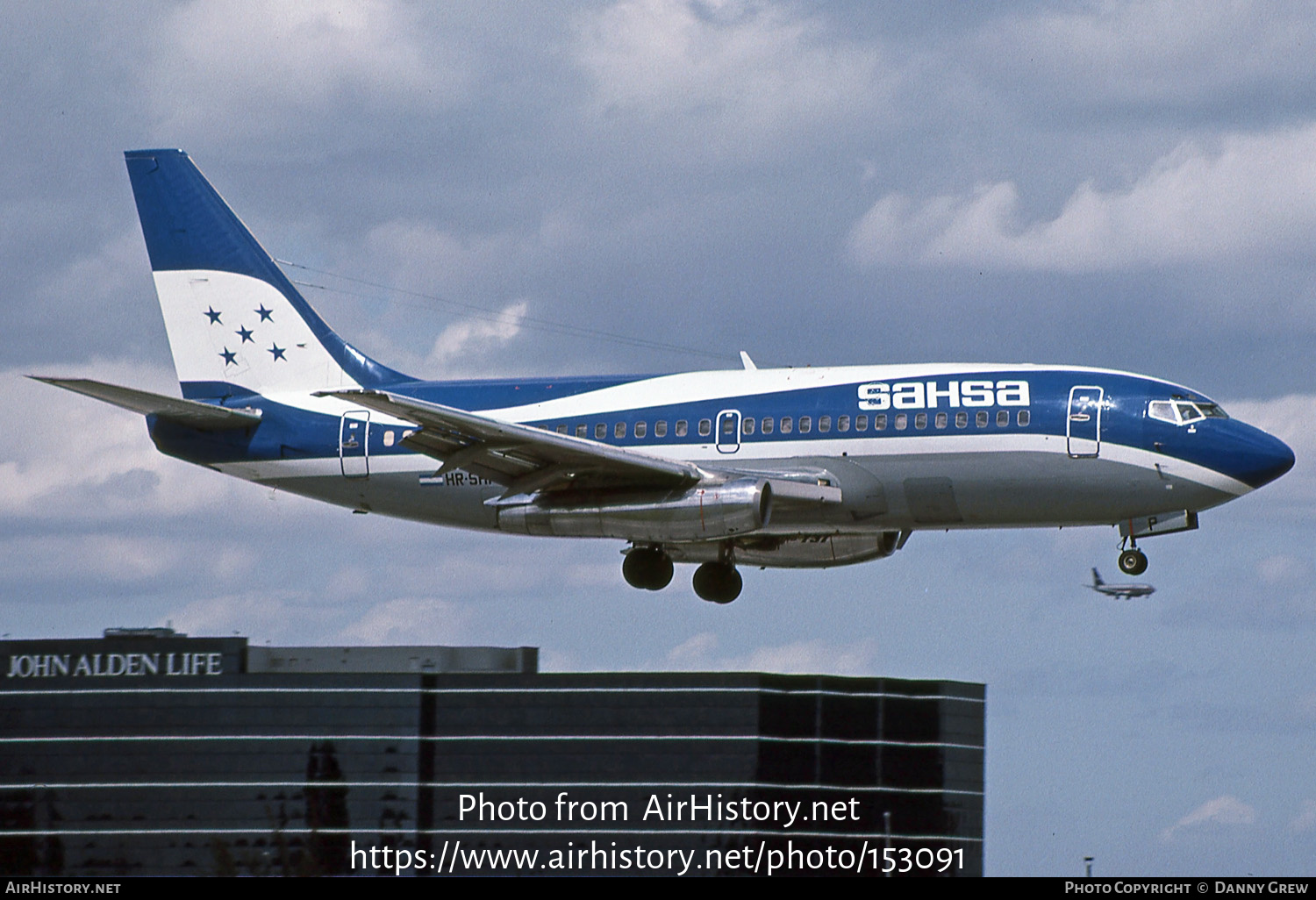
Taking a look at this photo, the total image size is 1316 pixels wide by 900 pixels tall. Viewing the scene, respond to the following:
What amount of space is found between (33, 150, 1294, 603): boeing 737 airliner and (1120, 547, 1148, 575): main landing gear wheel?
0.22 ft

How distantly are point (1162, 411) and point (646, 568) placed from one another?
17292mm

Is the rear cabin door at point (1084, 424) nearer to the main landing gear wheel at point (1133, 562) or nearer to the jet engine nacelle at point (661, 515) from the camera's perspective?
the main landing gear wheel at point (1133, 562)

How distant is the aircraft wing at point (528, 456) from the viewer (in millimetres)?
50875

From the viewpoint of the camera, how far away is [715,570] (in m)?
62.8

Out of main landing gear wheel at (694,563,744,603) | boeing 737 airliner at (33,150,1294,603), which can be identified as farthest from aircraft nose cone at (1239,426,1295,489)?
main landing gear wheel at (694,563,744,603)

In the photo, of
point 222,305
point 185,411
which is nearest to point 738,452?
point 185,411

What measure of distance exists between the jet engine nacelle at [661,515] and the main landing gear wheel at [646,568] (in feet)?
20.3

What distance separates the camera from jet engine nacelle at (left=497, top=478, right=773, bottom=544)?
51.8 metres

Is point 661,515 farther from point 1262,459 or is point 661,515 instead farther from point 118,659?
point 118,659

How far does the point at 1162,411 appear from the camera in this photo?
168 feet

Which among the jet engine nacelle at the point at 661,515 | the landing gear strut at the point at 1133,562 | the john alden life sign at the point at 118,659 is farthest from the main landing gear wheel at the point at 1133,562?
the john alden life sign at the point at 118,659

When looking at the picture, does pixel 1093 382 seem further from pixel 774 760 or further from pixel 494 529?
pixel 774 760

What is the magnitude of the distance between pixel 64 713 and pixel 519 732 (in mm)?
28533
